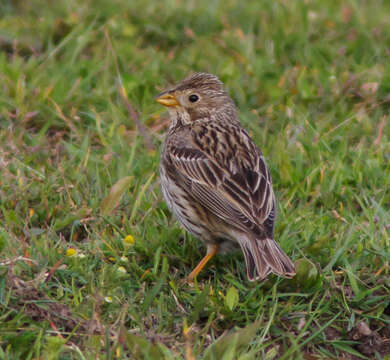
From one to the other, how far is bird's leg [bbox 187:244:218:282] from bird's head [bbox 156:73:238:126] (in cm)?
122

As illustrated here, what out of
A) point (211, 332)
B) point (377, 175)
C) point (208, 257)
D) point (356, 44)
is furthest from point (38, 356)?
point (356, 44)

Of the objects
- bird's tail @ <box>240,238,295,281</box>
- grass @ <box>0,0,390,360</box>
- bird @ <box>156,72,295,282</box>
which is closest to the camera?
grass @ <box>0,0,390,360</box>

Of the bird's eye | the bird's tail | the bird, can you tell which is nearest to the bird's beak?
the bird

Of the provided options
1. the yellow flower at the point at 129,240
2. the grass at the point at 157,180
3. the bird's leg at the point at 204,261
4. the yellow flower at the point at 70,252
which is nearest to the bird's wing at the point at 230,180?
the bird's leg at the point at 204,261

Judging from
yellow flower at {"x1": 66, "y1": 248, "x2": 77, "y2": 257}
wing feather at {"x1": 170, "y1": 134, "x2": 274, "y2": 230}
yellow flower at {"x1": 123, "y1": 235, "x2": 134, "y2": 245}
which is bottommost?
yellow flower at {"x1": 123, "y1": 235, "x2": 134, "y2": 245}

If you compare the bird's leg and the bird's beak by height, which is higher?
the bird's beak

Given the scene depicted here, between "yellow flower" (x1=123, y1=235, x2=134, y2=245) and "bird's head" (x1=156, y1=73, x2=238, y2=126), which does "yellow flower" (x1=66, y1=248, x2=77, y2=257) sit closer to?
"yellow flower" (x1=123, y1=235, x2=134, y2=245)

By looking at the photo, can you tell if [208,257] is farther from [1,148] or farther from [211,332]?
[1,148]

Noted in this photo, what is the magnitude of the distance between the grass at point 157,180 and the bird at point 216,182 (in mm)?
216

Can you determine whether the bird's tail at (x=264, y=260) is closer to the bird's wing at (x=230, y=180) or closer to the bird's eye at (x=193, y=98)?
the bird's wing at (x=230, y=180)

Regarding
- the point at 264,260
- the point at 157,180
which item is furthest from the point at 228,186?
the point at 157,180

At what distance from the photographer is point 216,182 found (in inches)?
211

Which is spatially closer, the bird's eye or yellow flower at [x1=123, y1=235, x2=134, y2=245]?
yellow flower at [x1=123, y1=235, x2=134, y2=245]

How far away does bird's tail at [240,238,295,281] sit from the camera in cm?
484
